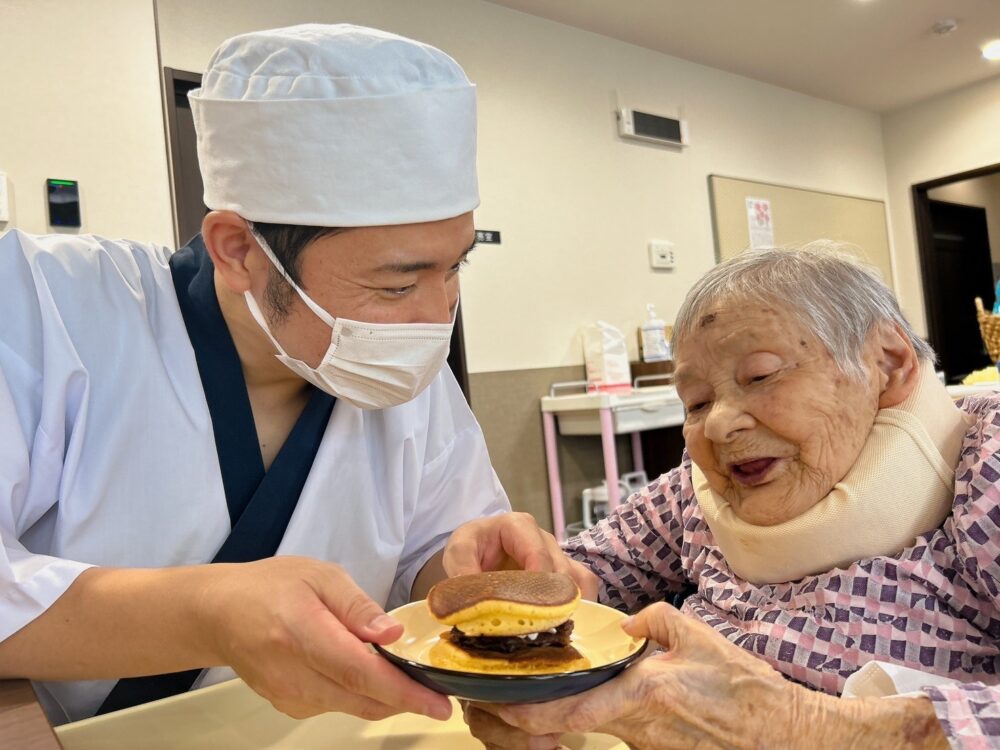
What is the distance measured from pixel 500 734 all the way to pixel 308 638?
245 mm

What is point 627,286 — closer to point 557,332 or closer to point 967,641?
point 557,332

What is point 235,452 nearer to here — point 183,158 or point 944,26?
point 183,158

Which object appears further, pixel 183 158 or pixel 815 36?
pixel 815 36

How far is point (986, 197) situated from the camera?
27.6 ft

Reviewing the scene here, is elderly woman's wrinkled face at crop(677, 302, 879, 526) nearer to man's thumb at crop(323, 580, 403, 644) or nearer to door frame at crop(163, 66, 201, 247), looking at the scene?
man's thumb at crop(323, 580, 403, 644)

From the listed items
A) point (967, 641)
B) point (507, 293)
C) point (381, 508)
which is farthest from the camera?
point (507, 293)

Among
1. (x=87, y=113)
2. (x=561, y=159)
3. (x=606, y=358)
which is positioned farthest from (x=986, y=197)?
(x=87, y=113)

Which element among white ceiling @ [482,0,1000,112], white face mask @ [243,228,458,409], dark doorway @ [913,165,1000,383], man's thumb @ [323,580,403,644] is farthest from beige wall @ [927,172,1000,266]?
man's thumb @ [323,580,403,644]

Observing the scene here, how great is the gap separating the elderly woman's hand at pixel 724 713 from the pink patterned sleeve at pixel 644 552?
0.64 metres

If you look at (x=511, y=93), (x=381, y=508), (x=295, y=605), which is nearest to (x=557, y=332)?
(x=511, y=93)

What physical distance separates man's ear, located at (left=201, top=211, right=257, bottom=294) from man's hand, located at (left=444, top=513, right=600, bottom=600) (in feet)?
1.66

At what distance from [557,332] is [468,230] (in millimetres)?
3323

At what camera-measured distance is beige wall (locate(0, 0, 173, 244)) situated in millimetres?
2768

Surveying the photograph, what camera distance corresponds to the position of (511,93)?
435cm
